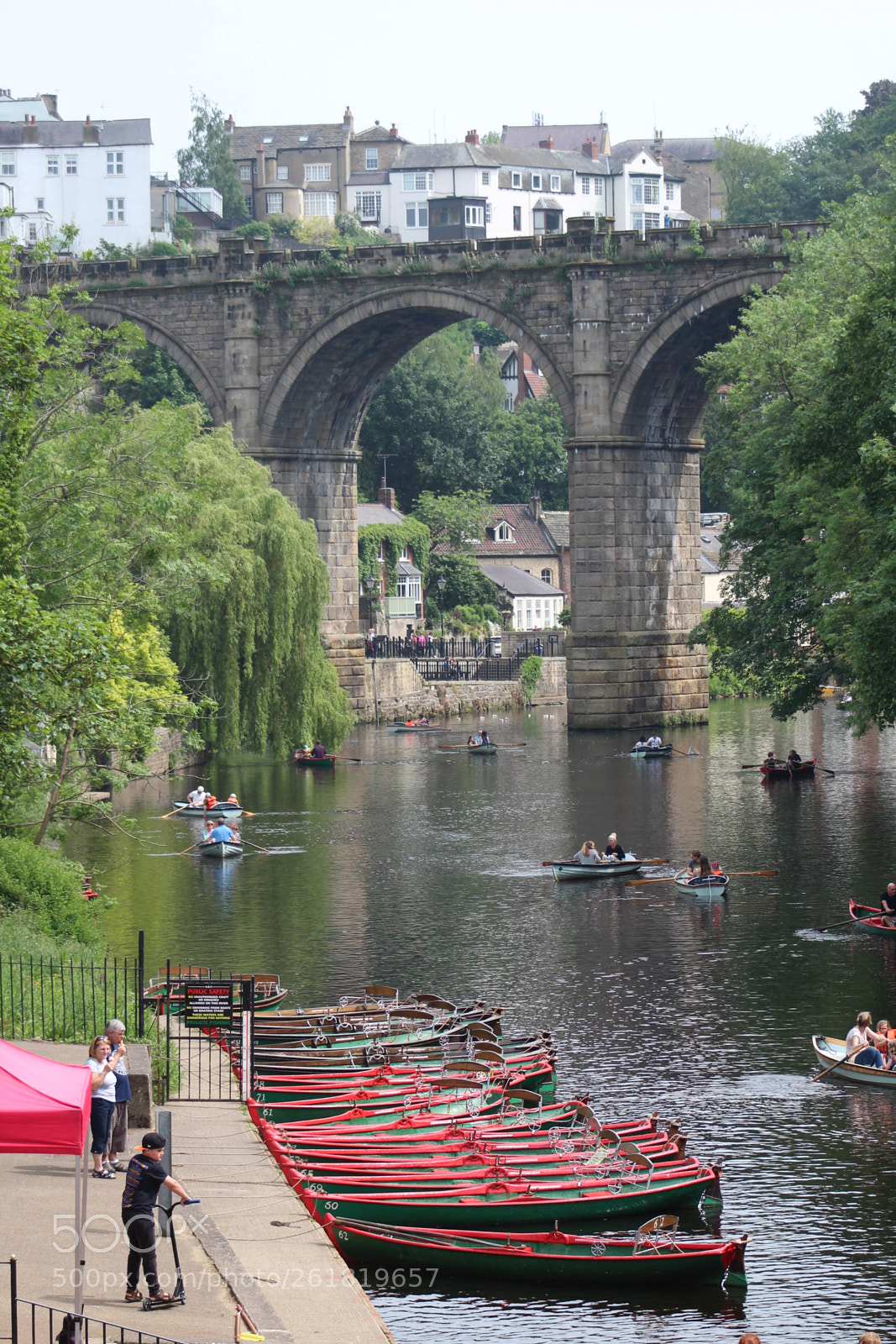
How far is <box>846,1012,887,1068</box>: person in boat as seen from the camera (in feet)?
78.3

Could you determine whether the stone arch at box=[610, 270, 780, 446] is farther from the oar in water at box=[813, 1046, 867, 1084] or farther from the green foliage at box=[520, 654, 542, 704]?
the oar in water at box=[813, 1046, 867, 1084]

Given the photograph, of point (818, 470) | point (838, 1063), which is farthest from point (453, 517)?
point (838, 1063)

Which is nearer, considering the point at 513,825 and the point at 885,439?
the point at 885,439

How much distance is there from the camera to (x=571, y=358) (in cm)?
6494

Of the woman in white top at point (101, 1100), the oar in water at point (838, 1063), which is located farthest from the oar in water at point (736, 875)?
the woman in white top at point (101, 1100)

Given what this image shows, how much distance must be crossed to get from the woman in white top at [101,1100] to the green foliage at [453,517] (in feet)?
265

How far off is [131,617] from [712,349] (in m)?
32.8

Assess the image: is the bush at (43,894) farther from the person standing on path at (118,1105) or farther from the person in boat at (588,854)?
the person in boat at (588,854)

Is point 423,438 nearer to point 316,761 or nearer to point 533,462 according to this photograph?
point 533,462

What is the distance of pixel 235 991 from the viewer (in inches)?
1051

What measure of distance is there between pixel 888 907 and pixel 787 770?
71.2 feet

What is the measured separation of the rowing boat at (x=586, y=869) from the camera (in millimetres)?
39156

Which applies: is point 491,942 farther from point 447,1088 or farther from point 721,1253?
point 721,1253

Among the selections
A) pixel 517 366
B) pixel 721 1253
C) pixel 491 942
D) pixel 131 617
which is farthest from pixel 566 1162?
pixel 517 366
